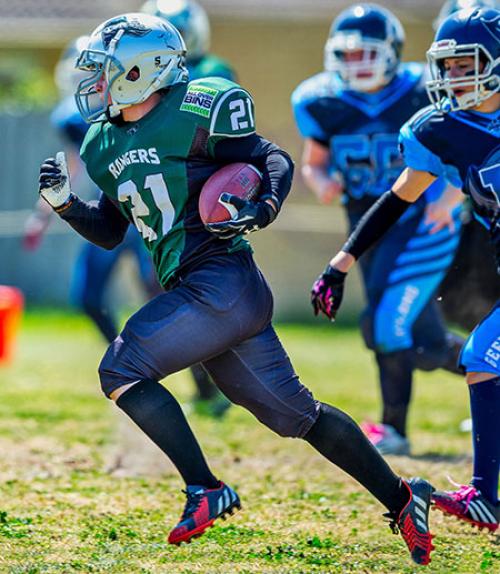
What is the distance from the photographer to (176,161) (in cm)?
394

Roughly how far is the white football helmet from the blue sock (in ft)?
5.14

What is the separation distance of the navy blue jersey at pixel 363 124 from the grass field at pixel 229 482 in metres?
1.40

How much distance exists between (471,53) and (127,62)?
1.22 metres

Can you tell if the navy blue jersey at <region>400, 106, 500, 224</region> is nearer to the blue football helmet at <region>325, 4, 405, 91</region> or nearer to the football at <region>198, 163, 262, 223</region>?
the football at <region>198, 163, 262, 223</region>

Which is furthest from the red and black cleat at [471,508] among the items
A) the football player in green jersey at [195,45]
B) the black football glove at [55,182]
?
the football player in green jersey at [195,45]

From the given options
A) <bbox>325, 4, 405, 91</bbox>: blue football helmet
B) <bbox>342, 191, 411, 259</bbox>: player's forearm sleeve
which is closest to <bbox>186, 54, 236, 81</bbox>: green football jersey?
<bbox>325, 4, 405, 91</bbox>: blue football helmet

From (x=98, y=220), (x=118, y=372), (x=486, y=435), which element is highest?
(x=98, y=220)

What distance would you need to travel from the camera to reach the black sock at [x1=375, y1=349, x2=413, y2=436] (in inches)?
233

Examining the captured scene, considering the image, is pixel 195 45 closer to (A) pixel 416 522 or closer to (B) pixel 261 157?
(B) pixel 261 157

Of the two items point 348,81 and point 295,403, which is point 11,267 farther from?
point 295,403

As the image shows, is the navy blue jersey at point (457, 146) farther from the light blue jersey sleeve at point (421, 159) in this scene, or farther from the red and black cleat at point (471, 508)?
the red and black cleat at point (471, 508)

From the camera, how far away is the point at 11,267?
1252cm

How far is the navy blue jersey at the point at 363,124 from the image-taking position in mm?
5988

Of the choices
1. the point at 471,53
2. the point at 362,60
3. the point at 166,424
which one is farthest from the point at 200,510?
the point at 362,60
